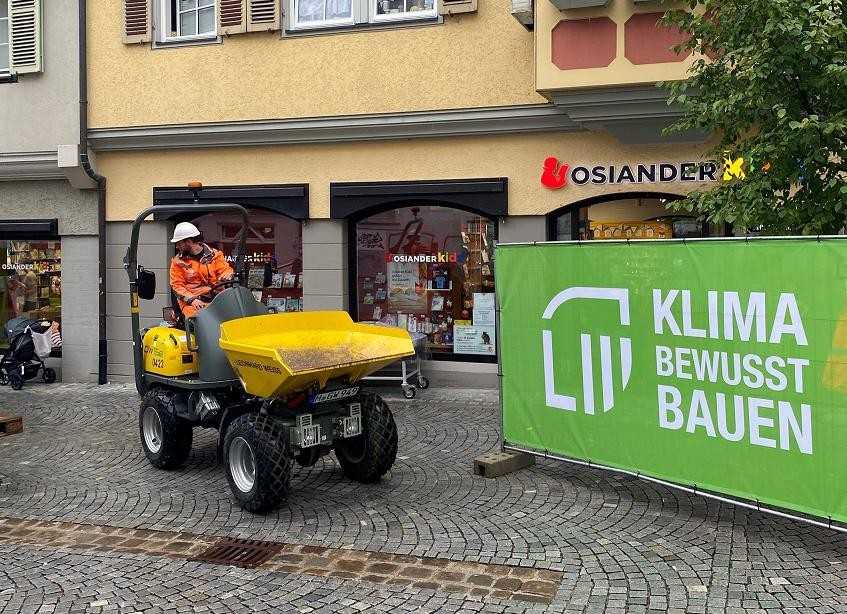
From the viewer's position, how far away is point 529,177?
1158 centimetres

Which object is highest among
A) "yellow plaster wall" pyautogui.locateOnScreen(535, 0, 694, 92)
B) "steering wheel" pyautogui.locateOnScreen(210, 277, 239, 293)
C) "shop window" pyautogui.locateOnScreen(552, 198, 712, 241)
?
"yellow plaster wall" pyautogui.locateOnScreen(535, 0, 694, 92)

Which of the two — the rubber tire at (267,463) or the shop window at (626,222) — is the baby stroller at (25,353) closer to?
the shop window at (626,222)

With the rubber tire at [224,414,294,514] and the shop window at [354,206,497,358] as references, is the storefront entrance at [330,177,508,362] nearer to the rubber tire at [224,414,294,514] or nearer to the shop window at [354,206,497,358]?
the shop window at [354,206,497,358]

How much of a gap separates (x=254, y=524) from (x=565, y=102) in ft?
20.6

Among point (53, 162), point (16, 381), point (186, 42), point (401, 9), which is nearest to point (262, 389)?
point (401, 9)

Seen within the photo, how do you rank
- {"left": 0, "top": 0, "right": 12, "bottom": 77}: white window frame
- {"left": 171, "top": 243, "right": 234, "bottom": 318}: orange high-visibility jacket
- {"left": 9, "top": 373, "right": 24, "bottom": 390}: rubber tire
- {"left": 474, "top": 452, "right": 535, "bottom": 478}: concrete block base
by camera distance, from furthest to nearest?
{"left": 0, "top": 0, "right": 12, "bottom": 77}: white window frame → {"left": 9, "top": 373, "right": 24, "bottom": 390}: rubber tire → {"left": 171, "top": 243, "right": 234, "bottom": 318}: orange high-visibility jacket → {"left": 474, "top": 452, "right": 535, "bottom": 478}: concrete block base

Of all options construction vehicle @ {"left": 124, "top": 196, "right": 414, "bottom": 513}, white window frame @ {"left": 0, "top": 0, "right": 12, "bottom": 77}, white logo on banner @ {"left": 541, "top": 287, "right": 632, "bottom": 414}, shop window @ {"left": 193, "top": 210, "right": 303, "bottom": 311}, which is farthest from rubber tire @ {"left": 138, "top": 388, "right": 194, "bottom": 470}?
white window frame @ {"left": 0, "top": 0, "right": 12, "bottom": 77}

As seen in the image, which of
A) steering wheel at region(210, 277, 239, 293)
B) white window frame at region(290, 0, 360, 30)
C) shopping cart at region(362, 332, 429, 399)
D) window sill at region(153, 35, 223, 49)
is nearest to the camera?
steering wheel at region(210, 277, 239, 293)

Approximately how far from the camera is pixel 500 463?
7.49 meters

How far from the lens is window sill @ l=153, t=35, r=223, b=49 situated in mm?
12695

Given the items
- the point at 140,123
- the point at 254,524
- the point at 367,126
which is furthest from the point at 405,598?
the point at 140,123

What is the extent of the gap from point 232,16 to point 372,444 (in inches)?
299

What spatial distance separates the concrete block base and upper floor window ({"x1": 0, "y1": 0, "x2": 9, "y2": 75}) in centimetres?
→ 1045

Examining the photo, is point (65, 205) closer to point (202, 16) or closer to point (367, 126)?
point (202, 16)
